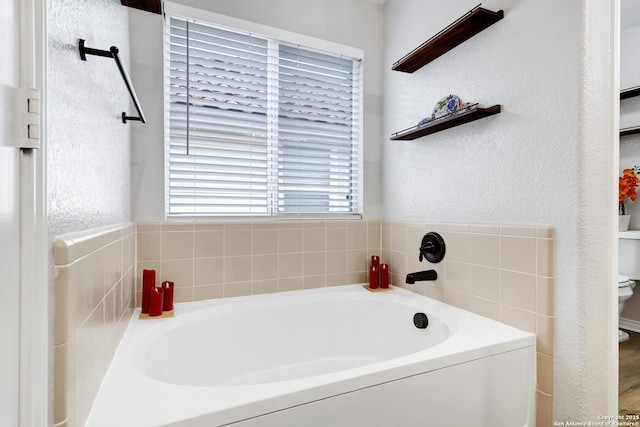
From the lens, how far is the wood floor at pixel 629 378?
165 cm

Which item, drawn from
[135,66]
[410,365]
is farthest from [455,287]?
[135,66]

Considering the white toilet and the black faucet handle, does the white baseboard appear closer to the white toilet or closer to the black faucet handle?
the white toilet

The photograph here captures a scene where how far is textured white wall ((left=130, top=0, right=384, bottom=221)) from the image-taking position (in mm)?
1651

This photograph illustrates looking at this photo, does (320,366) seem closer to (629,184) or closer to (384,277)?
(384,277)

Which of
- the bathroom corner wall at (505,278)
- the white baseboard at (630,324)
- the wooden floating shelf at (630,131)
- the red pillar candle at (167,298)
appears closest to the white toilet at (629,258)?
the white baseboard at (630,324)

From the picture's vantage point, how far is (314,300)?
6.01 feet

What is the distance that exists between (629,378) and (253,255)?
240cm

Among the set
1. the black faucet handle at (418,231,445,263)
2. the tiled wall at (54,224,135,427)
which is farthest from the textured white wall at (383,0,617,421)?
the tiled wall at (54,224,135,427)

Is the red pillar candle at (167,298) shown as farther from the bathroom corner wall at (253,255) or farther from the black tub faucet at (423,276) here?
the black tub faucet at (423,276)

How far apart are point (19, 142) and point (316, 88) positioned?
1792 millimetres

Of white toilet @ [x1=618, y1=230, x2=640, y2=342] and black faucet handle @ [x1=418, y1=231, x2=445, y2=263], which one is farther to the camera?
white toilet @ [x1=618, y1=230, x2=640, y2=342]

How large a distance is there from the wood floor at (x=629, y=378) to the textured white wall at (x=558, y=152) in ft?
2.74

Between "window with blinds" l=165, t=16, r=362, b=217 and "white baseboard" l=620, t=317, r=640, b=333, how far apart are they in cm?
266

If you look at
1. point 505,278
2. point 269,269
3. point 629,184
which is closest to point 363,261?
point 269,269
